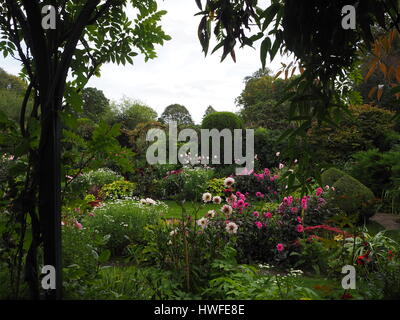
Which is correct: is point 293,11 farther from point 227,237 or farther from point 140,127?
point 140,127

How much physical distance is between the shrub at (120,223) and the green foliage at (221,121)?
7102 mm

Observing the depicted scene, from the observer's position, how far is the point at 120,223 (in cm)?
434

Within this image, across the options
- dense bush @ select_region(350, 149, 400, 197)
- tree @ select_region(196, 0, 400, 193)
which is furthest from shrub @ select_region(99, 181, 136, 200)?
tree @ select_region(196, 0, 400, 193)

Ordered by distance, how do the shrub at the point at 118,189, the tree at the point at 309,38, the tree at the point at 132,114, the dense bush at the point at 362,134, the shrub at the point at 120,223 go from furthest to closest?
the tree at the point at 132,114 → the dense bush at the point at 362,134 → the shrub at the point at 118,189 → the shrub at the point at 120,223 → the tree at the point at 309,38

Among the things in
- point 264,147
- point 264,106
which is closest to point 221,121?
point 264,147

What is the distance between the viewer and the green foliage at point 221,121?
11.5 m

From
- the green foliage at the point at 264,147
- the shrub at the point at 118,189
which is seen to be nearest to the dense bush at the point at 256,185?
the shrub at the point at 118,189

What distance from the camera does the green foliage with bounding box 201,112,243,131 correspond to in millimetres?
11492

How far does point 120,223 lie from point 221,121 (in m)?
7.62

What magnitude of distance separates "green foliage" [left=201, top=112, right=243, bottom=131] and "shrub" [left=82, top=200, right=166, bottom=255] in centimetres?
710

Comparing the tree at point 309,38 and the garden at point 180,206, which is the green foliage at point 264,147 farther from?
the tree at point 309,38

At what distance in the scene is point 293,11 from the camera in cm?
102
